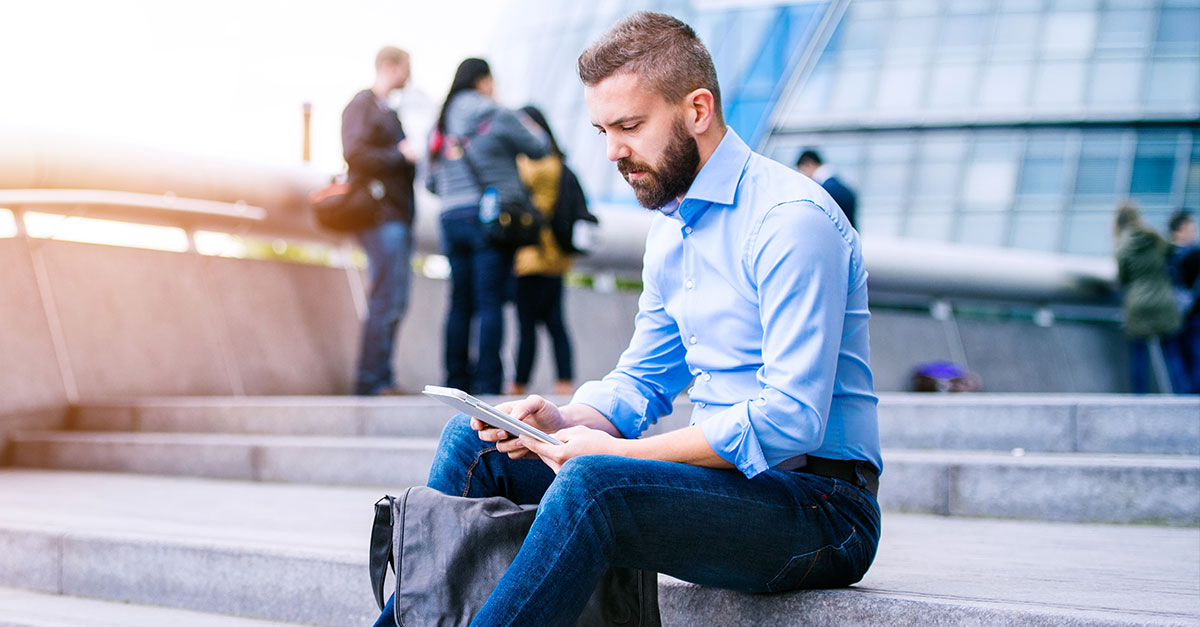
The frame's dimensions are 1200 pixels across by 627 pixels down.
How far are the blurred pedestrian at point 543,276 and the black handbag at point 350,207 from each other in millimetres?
884

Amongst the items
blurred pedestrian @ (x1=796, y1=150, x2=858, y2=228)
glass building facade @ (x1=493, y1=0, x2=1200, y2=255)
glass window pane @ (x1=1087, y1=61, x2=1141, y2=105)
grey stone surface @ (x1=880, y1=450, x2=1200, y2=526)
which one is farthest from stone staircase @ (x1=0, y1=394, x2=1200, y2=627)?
glass window pane @ (x1=1087, y1=61, x2=1141, y2=105)

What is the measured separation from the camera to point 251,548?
10.9 ft

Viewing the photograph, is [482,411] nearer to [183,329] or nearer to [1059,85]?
[183,329]

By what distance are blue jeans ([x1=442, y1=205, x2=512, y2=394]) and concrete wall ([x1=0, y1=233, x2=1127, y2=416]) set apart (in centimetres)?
180

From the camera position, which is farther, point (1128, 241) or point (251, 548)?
point (1128, 241)

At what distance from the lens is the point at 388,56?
6355mm

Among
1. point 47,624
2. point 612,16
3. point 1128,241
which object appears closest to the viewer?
point 47,624

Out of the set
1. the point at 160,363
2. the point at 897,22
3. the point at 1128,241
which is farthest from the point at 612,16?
the point at 160,363

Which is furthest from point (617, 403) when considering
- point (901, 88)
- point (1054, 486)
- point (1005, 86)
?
point (901, 88)

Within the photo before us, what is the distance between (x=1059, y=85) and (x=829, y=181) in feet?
81.1

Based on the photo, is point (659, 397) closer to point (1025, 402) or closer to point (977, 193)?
point (1025, 402)

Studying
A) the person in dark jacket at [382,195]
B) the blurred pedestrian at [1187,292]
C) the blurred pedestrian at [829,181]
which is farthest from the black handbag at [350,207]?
the blurred pedestrian at [1187,292]

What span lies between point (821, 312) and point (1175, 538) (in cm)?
203

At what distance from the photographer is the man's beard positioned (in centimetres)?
228
